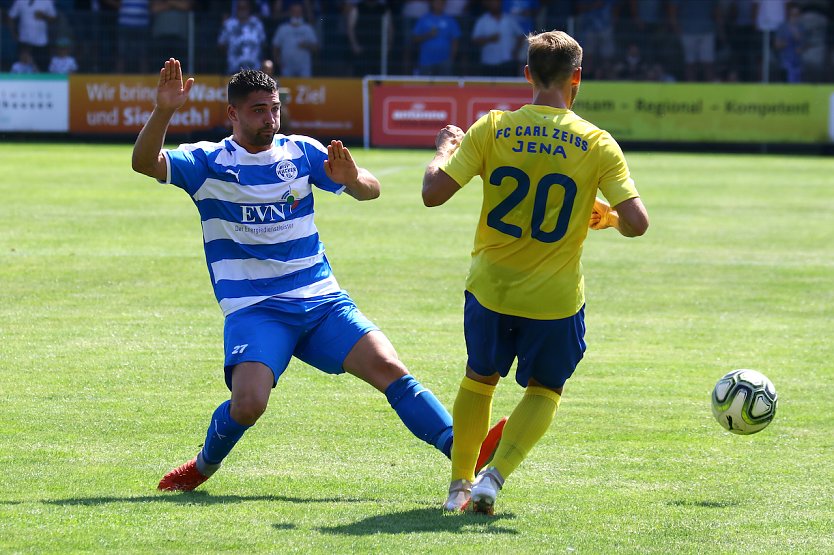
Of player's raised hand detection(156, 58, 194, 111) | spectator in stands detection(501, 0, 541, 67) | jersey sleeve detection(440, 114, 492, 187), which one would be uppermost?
spectator in stands detection(501, 0, 541, 67)

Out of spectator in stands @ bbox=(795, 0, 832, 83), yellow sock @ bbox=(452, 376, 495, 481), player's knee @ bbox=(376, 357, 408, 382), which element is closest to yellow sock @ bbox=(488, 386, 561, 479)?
yellow sock @ bbox=(452, 376, 495, 481)

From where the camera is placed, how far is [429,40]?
94.2 ft

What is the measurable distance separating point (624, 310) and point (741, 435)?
13.9 ft

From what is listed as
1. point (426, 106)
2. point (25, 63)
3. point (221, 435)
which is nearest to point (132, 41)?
point (25, 63)

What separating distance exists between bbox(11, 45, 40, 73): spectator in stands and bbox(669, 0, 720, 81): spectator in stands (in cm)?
1376

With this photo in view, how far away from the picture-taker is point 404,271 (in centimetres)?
1301

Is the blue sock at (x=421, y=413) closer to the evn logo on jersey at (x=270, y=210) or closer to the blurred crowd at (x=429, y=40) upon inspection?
the evn logo on jersey at (x=270, y=210)

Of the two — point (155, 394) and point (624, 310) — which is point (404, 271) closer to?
point (624, 310)

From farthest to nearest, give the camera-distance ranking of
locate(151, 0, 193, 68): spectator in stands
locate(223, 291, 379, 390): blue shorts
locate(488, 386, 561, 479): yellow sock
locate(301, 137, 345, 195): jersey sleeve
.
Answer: locate(151, 0, 193, 68): spectator in stands → locate(301, 137, 345, 195): jersey sleeve → locate(223, 291, 379, 390): blue shorts → locate(488, 386, 561, 479): yellow sock

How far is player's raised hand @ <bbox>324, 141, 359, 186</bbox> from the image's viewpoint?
5.94 m

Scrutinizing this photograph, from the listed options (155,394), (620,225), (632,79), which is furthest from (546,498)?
(632,79)

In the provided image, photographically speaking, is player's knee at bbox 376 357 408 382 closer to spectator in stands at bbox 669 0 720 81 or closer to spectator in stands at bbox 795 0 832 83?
spectator in stands at bbox 669 0 720 81

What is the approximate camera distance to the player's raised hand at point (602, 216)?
18.7 feet

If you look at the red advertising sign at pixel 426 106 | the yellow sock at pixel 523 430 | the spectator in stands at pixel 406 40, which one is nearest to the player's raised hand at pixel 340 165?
the yellow sock at pixel 523 430
